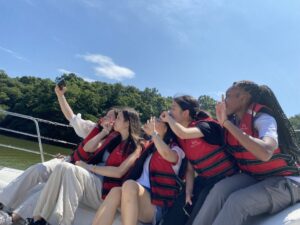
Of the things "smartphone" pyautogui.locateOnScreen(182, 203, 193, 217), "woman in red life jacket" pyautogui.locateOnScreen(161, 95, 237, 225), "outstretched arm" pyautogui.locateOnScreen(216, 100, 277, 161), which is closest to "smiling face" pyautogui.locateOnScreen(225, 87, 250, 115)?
"woman in red life jacket" pyautogui.locateOnScreen(161, 95, 237, 225)

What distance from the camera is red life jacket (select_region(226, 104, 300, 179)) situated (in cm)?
282

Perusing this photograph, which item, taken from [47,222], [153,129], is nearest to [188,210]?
[153,129]

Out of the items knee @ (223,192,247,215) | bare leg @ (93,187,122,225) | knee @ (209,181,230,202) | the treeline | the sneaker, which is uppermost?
the treeline

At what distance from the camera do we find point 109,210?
2896mm

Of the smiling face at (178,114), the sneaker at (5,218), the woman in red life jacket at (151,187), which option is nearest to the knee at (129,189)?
the woman in red life jacket at (151,187)

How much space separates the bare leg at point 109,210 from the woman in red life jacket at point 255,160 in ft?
2.22

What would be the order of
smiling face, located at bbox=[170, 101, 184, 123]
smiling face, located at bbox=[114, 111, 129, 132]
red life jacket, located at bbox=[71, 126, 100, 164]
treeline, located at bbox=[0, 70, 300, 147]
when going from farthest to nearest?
treeline, located at bbox=[0, 70, 300, 147]
red life jacket, located at bbox=[71, 126, 100, 164]
smiling face, located at bbox=[114, 111, 129, 132]
smiling face, located at bbox=[170, 101, 184, 123]

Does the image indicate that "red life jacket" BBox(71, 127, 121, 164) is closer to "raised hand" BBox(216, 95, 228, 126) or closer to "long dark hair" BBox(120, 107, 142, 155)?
"long dark hair" BBox(120, 107, 142, 155)

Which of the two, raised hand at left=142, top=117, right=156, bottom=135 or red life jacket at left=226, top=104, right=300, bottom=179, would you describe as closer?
red life jacket at left=226, top=104, right=300, bottom=179

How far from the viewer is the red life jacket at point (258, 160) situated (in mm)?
2818

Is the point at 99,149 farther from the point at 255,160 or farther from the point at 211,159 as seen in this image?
the point at 255,160

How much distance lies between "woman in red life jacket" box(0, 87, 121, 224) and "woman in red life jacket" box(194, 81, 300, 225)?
1461mm

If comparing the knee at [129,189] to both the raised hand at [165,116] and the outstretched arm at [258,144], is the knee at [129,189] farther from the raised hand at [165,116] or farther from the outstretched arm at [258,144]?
the outstretched arm at [258,144]

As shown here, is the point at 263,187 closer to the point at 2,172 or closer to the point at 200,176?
the point at 200,176
